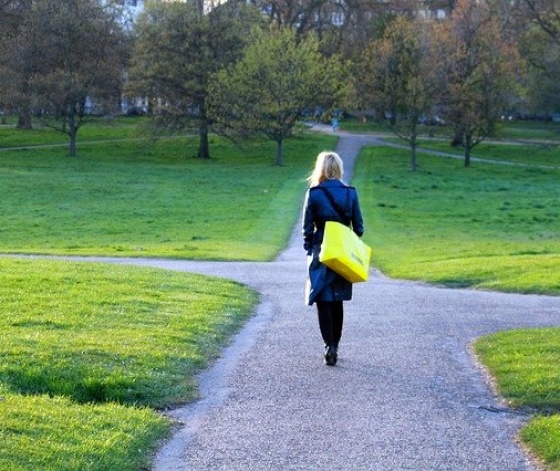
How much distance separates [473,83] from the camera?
59344mm

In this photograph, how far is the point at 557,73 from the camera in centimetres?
6869

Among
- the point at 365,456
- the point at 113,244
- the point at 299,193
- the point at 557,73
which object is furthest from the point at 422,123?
the point at 365,456

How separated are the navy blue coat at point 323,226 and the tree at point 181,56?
168 ft

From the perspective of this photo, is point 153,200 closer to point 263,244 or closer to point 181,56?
point 263,244

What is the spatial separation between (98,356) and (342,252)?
7.75 feet

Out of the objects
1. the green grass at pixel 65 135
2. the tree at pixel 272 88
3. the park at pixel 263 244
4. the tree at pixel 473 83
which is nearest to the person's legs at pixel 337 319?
the park at pixel 263 244

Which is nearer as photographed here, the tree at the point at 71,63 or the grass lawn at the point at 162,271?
the grass lawn at the point at 162,271

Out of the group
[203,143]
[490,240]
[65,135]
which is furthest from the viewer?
[65,135]

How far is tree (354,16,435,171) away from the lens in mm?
57531

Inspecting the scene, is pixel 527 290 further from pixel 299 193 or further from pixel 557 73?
pixel 557 73

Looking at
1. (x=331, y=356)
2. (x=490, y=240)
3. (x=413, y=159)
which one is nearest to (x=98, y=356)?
(x=331, y=356)

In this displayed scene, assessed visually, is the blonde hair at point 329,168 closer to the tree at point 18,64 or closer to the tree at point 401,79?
the tree at point 401,79

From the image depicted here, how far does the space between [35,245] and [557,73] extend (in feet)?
163

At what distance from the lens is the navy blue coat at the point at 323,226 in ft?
32.4
